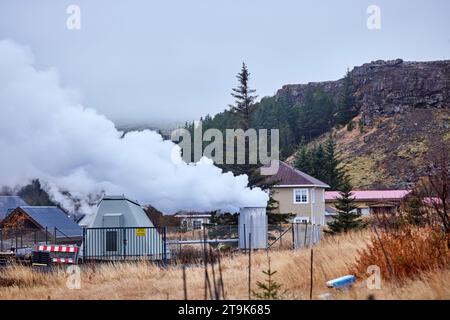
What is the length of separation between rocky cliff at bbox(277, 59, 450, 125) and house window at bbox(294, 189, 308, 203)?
226 feet

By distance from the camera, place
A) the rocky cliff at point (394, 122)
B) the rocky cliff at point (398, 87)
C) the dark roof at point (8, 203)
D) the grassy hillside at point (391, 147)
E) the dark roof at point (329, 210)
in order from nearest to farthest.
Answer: the dark roof at point (8, 203)
the dark roof at point (329, 210)
the grassy hillside at point (391, 147)
the rocky cliff at point (394, 122)
the rocky cliff at point (398, 87)

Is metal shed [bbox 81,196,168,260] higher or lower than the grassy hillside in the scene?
lower

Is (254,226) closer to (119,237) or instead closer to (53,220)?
(119,237)

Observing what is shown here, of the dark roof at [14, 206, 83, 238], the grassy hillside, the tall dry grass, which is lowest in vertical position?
the dark roof at [14, 206, 83, 238]

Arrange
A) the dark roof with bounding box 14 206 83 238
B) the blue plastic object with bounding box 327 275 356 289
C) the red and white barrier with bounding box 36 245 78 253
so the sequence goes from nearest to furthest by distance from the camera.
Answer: the blue plastic object with bounding box 327 275 356 289
the red and white barrier with bounding box 36 245 78 253
the dark roof with bounding box 14 206 83 238

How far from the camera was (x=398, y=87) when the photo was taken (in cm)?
13425

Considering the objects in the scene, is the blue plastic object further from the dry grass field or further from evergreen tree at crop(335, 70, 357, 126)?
evergreen tree at crop(335, 70, 357, 126)

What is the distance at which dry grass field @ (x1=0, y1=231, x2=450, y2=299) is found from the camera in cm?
1059

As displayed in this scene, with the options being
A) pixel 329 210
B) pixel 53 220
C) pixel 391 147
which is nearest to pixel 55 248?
pixel 53 220

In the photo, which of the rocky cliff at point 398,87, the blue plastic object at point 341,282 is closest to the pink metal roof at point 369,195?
the rocky cliff at point 398,87

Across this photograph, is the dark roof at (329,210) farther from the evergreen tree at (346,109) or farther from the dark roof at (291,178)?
the evergreen tree at (346,109)

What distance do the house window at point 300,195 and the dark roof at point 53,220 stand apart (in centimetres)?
2032

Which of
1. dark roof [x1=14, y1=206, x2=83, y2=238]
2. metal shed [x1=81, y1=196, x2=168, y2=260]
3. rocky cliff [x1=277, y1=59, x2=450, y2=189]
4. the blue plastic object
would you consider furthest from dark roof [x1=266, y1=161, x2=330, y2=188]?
the blue plastic object

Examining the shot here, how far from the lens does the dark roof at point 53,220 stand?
44537 millimetres
